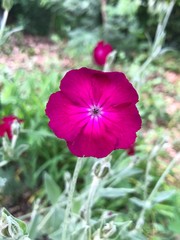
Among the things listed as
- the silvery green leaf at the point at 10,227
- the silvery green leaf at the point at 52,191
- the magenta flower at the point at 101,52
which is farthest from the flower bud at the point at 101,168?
the magenta flower at the point at 101,52

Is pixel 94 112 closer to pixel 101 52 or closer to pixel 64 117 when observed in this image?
pixel 64 117

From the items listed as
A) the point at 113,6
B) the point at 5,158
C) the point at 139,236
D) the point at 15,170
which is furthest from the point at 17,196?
the point at 113,6

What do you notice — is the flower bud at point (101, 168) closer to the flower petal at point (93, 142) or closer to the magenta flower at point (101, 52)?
the flower petal at point (93, 142)

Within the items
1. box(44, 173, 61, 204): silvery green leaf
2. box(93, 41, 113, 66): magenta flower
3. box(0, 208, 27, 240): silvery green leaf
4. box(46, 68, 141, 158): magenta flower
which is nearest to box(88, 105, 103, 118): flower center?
box(46, 68, 141, 158): magenta flower

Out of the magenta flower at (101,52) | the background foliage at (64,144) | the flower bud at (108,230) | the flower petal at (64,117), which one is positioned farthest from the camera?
the magenta flower at (101,52)

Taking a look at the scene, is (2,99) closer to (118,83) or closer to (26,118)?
(26,118)

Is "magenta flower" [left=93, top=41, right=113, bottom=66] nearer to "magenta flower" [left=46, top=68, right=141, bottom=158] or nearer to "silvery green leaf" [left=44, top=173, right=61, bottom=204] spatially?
"silvery green leaf" [left=44, top=173, right=61, bottom=204]

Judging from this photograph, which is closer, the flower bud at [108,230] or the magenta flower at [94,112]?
the magenta flower at [94,112]

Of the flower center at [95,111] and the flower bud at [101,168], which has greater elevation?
the flower center at [95,111]
